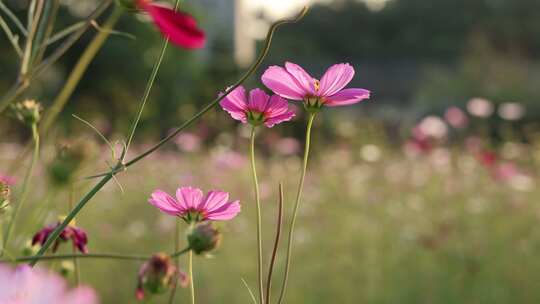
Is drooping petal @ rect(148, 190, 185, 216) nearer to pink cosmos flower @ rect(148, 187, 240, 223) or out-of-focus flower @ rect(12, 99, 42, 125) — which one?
pink cosmos flower @ rect(148, 187, 240, 223)

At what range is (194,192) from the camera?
0.42 metres

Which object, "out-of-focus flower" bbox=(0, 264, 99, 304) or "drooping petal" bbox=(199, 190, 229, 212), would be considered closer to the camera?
"out-of-focus flower" bbox=(0, 264, 99, 304)

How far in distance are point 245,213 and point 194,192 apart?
2603 millimetres

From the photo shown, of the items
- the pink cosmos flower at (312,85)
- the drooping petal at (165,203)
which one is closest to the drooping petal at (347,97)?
the pink cosmos flower at (312,85)

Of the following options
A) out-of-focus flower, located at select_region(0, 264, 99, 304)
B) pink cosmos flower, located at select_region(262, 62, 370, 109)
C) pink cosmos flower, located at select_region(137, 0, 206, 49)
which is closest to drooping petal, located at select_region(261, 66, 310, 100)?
pink cosmos flower, located at select_region(262, 62, 370, 109)

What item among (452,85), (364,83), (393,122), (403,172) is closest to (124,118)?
(393,122)

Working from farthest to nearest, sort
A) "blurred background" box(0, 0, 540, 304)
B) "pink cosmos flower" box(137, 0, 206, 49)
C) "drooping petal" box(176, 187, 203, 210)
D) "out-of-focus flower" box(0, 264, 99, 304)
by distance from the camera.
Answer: "blurred background" box(0, 0, 540, 304) → "drooping petal" box(176, 187, 203, 210) → "pink cosmos flower" box(137, 0, 206, 49) → "out-of-focus flower" box(0, 264, 99, 304)

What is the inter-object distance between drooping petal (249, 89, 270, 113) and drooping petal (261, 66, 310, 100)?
0.02m

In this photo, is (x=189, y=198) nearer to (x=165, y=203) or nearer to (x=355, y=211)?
(x=165, y=203)

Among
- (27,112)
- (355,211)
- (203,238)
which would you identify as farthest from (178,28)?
(355,211)

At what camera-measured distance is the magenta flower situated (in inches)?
17.7

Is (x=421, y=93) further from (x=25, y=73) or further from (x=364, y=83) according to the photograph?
(x=25, y=73)

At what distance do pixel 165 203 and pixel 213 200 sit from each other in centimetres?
3

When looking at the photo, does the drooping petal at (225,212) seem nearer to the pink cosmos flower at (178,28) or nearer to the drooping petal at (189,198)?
the drooping petal at (189,198)
